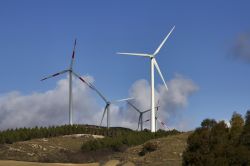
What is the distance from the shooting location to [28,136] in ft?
557

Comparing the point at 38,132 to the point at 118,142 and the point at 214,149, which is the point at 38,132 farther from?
the point at 214,149

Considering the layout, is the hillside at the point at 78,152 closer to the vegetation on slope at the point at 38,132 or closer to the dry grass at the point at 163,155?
the dry grass at the point at 163,155

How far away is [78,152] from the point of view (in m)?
143

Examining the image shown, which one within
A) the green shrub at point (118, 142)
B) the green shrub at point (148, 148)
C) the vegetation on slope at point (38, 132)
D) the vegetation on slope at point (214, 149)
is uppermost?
the vegetation on slope at point (38, 132)

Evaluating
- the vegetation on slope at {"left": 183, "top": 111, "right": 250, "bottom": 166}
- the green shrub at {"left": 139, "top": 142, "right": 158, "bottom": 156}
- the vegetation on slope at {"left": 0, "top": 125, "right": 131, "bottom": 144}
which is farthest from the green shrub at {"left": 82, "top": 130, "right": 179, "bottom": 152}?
the vegetation on slope at {"left": 183, "top": 111, "right": 250, "bottom": 166}

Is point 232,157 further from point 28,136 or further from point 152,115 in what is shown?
point 28,136

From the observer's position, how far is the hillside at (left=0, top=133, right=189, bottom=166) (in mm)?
102750

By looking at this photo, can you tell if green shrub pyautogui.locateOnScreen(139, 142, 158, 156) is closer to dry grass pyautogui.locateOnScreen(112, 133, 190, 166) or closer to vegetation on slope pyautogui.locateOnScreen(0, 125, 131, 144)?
dry grass pyautogui.locateOnScreen(112, 133, 190, 166)

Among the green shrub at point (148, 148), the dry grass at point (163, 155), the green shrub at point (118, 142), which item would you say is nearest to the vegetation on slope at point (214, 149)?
the dry grass at point (163, 155)

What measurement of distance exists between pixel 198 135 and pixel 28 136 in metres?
106

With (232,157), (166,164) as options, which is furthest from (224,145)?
(166,164)

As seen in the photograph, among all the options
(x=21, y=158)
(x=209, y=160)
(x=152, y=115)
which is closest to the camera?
(x=209, y=160)

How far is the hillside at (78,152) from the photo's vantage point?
102750 millimetres

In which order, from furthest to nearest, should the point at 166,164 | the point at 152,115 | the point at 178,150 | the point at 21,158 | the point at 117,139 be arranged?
1. the point at 117,139
2. the point at 152,115
3. the point at 21,158
4. the point at 178,150
5. the point at 166,164
